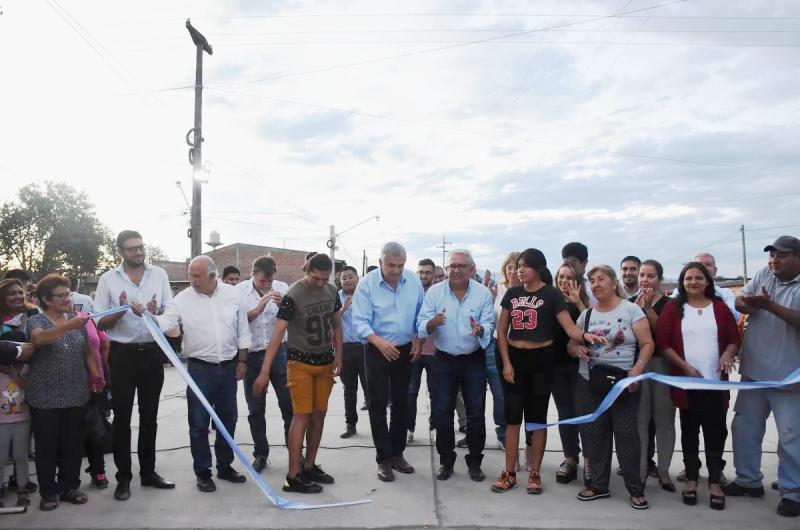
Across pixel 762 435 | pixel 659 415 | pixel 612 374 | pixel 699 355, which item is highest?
pixel 699 355

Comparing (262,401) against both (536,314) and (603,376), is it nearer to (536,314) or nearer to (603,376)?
(536,314)

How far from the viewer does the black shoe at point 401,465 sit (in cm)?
500

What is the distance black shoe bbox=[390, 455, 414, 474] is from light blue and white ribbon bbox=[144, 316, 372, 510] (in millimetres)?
765

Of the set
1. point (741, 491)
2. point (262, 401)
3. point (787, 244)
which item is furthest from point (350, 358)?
point (787, 244)

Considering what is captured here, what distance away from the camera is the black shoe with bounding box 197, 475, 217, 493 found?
454 cm

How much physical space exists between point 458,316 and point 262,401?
196 cm

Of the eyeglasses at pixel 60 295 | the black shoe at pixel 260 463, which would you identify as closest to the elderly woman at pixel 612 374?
the black shoe at pixel 260 463

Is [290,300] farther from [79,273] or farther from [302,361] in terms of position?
[79,273]

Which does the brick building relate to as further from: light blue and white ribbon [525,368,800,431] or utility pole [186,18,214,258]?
light blue and white ribbon [525,368,800,431]

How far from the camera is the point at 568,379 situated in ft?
16.0

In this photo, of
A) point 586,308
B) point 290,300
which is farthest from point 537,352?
point 290,300

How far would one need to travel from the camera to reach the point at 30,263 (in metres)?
36.2

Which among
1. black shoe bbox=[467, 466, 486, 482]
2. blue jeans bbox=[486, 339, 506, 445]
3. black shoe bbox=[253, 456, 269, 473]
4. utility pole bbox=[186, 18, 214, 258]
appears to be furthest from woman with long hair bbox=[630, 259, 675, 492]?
Answer: utility pole bbox=[186, 18, 214, 258]

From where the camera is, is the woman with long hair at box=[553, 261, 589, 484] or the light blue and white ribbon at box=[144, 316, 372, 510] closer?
the light blue and white ribbon at box=[144, 316, 372, 510]
